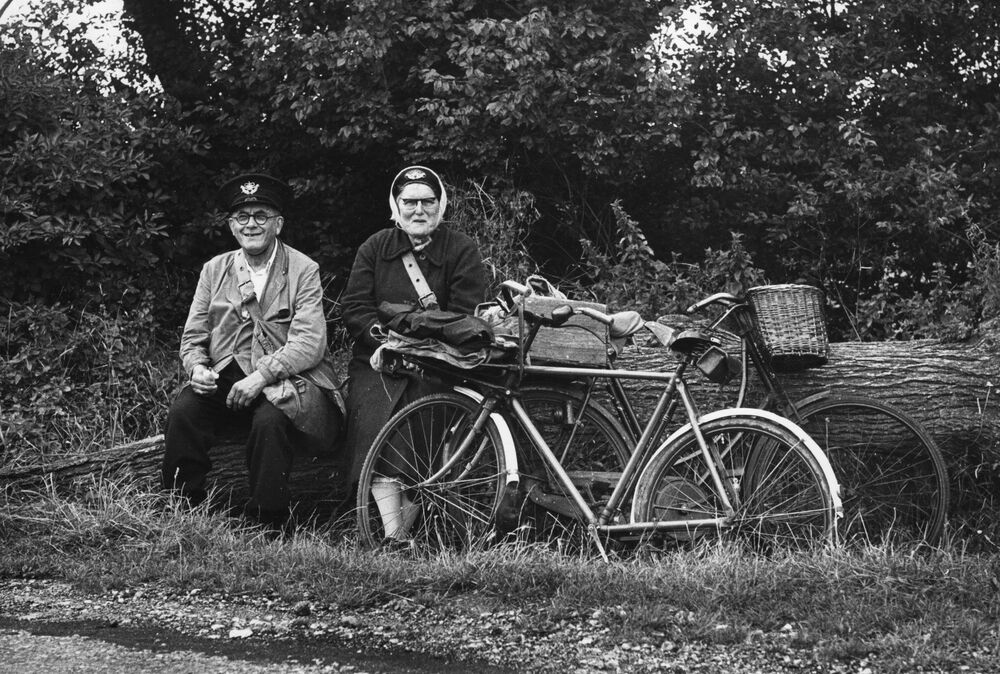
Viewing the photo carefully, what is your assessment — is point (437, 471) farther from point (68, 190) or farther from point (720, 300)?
point (68, 190)

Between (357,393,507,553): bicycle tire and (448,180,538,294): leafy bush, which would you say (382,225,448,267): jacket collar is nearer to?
(357,393,507,553): bicycle tire

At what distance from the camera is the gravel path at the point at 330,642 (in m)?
3.99

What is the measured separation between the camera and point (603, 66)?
28.8 ft

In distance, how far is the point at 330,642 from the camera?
14.1ft

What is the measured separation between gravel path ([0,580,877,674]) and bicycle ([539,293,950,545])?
1.25 metres

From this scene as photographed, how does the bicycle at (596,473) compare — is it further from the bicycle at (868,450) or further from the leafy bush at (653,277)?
the leafy bush at (653,277)

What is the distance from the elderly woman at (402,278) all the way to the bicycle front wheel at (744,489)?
4.37 feet

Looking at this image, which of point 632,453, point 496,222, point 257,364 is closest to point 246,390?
point 257,364

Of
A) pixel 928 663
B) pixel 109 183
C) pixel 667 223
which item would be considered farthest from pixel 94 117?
pixel 928 663

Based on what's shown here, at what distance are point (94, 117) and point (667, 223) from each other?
477cm

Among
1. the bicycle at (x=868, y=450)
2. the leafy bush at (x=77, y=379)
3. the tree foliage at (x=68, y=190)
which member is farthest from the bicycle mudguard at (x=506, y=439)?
the tree foliage at (x=68, y=190)

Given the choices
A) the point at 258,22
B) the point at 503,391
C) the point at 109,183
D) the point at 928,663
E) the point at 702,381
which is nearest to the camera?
the point at 928,663

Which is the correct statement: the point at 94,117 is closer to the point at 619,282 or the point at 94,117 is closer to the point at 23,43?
the point at 23,43

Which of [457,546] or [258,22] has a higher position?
[258,22]
